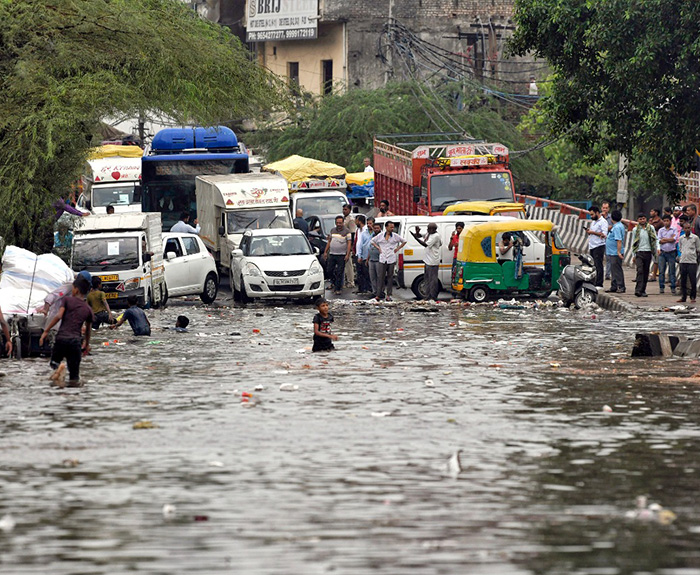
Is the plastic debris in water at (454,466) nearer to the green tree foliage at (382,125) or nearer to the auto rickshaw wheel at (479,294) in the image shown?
the auto rickshaw wheel at (479,294)

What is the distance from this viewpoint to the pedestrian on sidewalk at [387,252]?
29734mm

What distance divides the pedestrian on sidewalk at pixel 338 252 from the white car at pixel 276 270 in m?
1.60

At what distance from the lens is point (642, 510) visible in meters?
8.96

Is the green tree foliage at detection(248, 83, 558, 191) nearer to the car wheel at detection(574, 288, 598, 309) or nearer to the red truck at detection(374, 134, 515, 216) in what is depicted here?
the red truck at detection(374, 134, 515, 216)

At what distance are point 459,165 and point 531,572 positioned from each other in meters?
28.3

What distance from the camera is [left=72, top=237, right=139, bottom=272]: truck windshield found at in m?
27.4

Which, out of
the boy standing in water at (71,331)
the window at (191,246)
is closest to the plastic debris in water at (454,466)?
the boy standing in water at (71,331)

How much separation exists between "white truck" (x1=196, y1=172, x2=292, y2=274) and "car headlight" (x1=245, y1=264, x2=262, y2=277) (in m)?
3.39

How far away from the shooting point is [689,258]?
26.0 meters

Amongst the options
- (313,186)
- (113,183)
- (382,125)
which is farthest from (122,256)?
(382,125)

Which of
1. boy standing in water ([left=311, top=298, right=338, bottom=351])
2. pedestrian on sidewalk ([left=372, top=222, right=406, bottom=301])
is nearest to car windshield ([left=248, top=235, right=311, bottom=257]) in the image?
pedestrian on sidewalk ([left=372, top=222, right=406, bottom=301])

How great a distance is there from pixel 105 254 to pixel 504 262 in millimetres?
7875

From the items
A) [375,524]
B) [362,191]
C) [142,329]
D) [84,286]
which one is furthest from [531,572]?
[362,191]

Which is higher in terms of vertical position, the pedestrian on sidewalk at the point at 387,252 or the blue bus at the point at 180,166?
the blue bus at the point at 180,166
